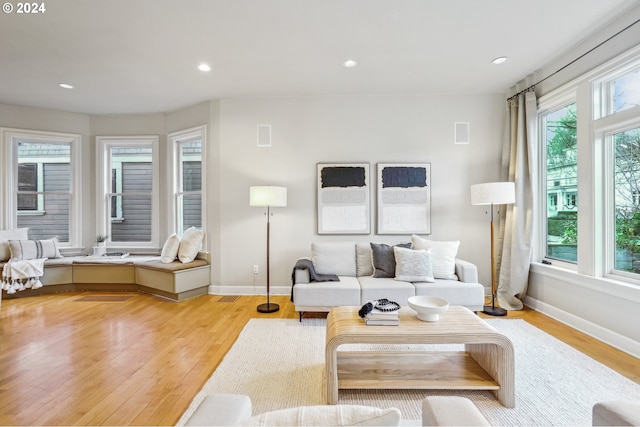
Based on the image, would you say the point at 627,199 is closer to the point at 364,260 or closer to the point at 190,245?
the point at 364,260

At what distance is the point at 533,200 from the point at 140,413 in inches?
167

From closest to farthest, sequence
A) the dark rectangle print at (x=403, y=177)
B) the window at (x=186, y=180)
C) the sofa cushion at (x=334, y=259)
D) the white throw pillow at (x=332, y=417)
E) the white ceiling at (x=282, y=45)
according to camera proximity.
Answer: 1. the white throw pillow at (x=332, y=417)
2. the white ceiling at (x=282, y=45)
3. the sofa cushion at (x=334, y=259)
4. the dark rectangle print at (x=403, y=177)
5. the window at (x=186, y=180)

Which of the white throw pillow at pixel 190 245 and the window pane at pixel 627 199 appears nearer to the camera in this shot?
the window pane at pixel 627 199

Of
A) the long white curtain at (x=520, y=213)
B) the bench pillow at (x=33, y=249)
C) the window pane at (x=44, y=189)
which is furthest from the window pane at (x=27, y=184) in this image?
the long white curtain at (x=520, y=213)

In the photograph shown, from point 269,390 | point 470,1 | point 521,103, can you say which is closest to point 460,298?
point 269,390

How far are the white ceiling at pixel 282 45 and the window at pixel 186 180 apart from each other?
79 centimetres

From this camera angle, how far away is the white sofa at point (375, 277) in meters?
3.18

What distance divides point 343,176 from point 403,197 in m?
0.89

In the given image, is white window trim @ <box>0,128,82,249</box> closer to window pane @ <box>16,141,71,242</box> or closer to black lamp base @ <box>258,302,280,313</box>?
window pane @ <box>16,141,71,242</box>

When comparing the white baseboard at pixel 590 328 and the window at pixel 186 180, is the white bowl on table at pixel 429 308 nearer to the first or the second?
the white baseboard at pixel 590 328

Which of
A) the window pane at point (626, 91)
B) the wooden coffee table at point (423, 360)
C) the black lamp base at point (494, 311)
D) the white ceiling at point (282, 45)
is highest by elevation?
the white ceiling at point (282, 45)

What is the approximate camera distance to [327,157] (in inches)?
166

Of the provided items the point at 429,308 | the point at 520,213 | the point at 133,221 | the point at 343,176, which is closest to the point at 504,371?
the point at 429,308

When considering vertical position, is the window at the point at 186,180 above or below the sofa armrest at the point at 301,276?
above
